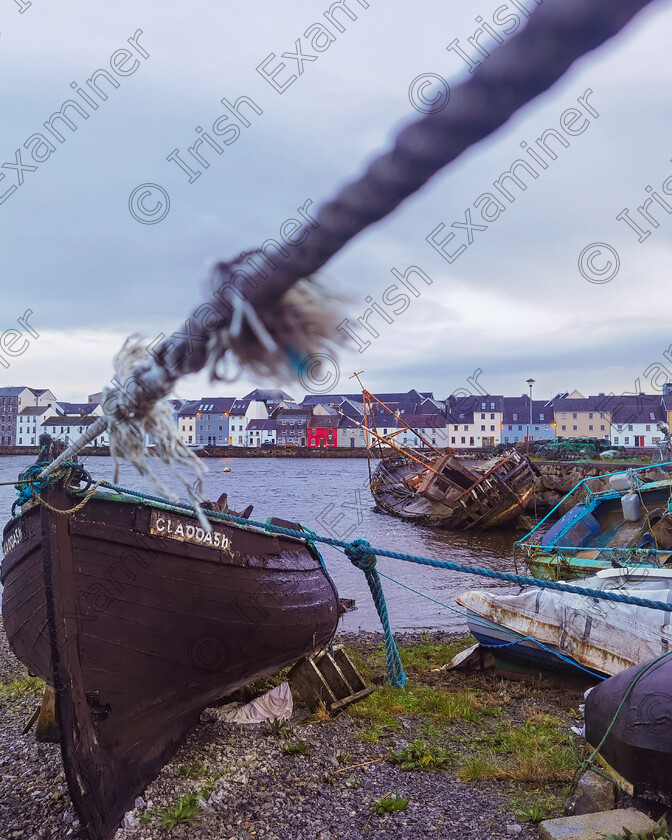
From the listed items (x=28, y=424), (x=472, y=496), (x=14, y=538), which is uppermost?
(x=28, y=424)

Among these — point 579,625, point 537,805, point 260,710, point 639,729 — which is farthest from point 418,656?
point 639,729

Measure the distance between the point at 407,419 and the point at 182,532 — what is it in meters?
107

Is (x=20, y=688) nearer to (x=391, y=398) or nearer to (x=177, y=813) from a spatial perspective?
(x=177, y=813)

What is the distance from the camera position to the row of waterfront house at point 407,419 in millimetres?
93562

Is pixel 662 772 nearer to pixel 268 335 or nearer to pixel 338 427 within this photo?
pixel 268 335

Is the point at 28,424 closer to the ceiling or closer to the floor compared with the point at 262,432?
closer to the ceiling

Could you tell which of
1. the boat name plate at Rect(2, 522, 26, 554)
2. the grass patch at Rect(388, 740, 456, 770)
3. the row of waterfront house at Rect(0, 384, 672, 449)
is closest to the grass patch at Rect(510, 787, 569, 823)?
the grass patch at Rect(388, 740, 456, 770)

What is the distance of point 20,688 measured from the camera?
8.23 metres

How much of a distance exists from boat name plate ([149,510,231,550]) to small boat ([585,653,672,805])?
3.34 m

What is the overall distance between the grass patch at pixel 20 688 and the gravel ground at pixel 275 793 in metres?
1.42

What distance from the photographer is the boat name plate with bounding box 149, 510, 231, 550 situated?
5.45m

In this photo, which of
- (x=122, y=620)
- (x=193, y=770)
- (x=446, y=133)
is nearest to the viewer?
(x=446, y=133)

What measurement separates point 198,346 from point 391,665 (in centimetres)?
582

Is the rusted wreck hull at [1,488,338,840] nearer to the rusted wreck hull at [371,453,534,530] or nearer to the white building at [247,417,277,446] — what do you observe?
the rusted wreck hull at [371,453,534,530]
